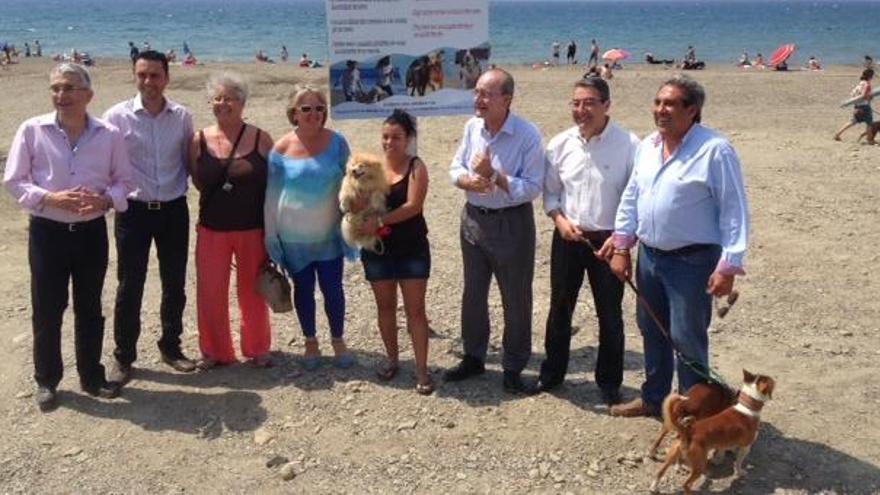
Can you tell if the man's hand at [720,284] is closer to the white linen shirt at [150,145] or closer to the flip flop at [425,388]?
the flip flop at [425,388]

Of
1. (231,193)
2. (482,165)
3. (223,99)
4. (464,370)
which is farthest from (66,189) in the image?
(464,370)

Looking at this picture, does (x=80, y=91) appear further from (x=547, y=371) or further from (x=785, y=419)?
(x=785, y=419)

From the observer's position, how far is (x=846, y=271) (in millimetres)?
7973

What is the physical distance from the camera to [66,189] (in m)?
5.03

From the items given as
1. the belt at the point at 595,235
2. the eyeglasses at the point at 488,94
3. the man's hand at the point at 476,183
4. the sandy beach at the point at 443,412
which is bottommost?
the sandy beach at the point at 443,412

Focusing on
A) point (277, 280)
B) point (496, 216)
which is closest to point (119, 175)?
point (277, 280)

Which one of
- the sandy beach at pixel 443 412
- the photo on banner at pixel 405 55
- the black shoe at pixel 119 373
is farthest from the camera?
the photo on banner at pixel 405 55

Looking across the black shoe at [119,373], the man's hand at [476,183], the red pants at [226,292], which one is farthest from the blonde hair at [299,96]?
the black shoe at [119,373]

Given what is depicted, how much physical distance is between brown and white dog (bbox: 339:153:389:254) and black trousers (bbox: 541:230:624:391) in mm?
1164

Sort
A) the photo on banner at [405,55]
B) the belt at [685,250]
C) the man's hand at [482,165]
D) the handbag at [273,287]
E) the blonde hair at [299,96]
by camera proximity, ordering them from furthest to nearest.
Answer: the photo on banner at [405,55] < the handbag at [273,287] < the blonde hair at [299,96] < the man's hand at [482,165] < the belt at [685,250]

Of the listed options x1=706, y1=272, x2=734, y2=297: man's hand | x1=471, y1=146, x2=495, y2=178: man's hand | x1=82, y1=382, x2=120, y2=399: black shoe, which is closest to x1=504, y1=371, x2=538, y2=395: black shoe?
x1=471, y1=146, x2=495, y2=178: man's hand

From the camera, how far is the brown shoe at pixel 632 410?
520cm

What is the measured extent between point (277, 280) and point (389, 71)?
174cm

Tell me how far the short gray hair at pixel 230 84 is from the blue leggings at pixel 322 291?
4.12 feet
